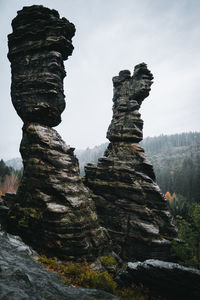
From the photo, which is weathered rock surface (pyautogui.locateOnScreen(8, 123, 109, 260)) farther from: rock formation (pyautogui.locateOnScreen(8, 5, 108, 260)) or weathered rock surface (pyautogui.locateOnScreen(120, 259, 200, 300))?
weathered rock surface (pyautogui.locateOnScreen(120, 259, 200, 300))

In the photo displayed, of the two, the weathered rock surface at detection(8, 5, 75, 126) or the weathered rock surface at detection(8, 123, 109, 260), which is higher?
the weathered rock surface at detection(8, 5, 75, 126)

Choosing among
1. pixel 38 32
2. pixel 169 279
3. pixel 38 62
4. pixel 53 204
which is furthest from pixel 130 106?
pixel 169 279

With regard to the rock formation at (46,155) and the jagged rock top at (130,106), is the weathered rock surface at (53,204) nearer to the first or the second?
the rock formation at (46,155)

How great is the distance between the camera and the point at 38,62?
18734 mm

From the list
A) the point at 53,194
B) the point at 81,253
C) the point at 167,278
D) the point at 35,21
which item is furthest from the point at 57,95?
the point at 167,278

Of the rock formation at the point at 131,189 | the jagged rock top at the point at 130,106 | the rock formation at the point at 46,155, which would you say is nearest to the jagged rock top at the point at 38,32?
the rock formation at the point at 46,155

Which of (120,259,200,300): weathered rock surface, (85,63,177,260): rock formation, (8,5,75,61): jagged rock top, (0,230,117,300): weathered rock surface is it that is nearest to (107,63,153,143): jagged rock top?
(85,63,177,260): rock formation

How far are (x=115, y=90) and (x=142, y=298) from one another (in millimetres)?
29742

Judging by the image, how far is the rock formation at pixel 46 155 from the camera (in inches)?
570

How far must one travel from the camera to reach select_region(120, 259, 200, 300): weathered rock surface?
1026 cm

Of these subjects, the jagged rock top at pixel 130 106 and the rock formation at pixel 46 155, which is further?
the jagged rock top at pixel 130 106

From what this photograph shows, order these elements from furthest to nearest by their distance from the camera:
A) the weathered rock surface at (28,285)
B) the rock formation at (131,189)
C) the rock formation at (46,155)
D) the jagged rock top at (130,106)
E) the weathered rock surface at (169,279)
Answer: the jagged rock top at (130,106), the rock formation at (131,189), the rock formation at (46,155), the weathered rock surface at (169,279), the weathered rock surface at (28,285)

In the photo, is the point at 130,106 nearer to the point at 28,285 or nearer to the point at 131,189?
the point at 131,189

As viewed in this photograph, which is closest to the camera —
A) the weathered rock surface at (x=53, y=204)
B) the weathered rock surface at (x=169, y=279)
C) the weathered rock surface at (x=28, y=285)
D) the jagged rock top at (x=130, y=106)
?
the weathered rock surface at (x=28, y=285)
